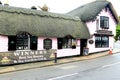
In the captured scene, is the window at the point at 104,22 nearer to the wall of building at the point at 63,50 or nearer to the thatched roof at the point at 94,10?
the thatched roof at the point at 94,10

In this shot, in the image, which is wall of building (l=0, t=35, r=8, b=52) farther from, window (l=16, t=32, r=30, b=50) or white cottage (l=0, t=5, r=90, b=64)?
window (l=16, t=32, r=30, b=50)

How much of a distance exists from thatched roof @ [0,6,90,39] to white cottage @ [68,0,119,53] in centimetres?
150

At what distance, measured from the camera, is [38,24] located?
71.3ft

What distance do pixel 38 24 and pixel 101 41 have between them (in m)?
11.8

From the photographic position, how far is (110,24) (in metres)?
30.7

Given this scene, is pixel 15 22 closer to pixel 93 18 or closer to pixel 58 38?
pixel 58 38

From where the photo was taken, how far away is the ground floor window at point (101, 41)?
29.0 metres

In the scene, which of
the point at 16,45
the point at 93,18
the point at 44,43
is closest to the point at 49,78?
the point at 16,45

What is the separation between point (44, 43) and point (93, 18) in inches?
358

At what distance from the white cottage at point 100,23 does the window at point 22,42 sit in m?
8.82

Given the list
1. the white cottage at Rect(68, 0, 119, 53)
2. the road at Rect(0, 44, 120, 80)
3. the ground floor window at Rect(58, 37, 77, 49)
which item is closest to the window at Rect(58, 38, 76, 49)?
the ground floor window at Rect(58, 37, 77, 49)

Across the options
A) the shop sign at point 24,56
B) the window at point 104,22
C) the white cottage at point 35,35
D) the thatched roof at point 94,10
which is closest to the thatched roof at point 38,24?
the white cottage at point 35,35

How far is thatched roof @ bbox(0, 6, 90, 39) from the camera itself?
19.4 meters

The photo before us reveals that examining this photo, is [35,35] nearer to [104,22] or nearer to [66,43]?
[66,43]
